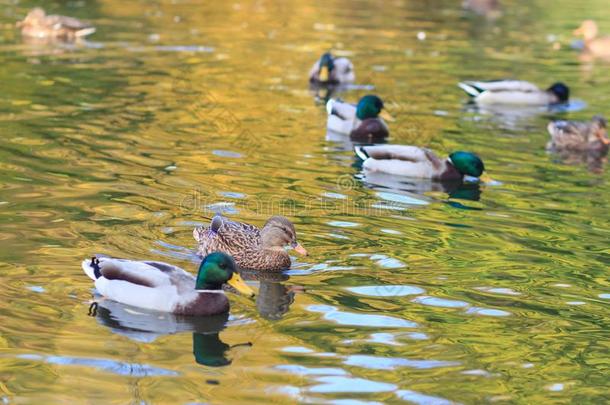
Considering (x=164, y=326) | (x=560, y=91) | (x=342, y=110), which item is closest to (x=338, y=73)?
(x=560, y=91)

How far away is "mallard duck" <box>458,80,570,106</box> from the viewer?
2227cm

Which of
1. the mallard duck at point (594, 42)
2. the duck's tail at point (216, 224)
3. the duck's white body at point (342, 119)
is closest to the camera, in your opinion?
the duck's tail at point (216, 224)

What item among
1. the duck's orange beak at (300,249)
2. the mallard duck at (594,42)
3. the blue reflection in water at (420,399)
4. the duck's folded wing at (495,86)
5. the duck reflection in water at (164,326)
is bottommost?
the duck reflection in water at (164,326)

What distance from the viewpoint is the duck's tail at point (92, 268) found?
1020cm

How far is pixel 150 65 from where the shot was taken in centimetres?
2423

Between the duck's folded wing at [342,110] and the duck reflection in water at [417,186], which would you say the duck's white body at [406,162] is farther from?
the duck's folded wing at [342,110]

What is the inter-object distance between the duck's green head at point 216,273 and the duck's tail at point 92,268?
33.8 inches

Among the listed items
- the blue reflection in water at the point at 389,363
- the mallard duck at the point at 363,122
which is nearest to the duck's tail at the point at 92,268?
the blue reflection in water at the point at 389,363

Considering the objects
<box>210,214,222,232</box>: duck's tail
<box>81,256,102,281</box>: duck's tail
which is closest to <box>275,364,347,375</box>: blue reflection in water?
<box>81,256,102,281</box>: duck's tail

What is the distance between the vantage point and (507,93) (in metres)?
22.3

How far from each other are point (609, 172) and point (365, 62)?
1001 centimetres

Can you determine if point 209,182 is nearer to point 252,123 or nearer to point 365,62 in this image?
point 252,123

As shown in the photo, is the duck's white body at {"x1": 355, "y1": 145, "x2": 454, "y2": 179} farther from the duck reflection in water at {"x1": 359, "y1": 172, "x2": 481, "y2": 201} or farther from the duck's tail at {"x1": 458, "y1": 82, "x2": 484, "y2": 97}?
the duck's tail at {"x1": 458, "y1": 82, "x2": 484, "y2": 97}

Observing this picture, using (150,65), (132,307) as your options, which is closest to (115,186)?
(132,307)
